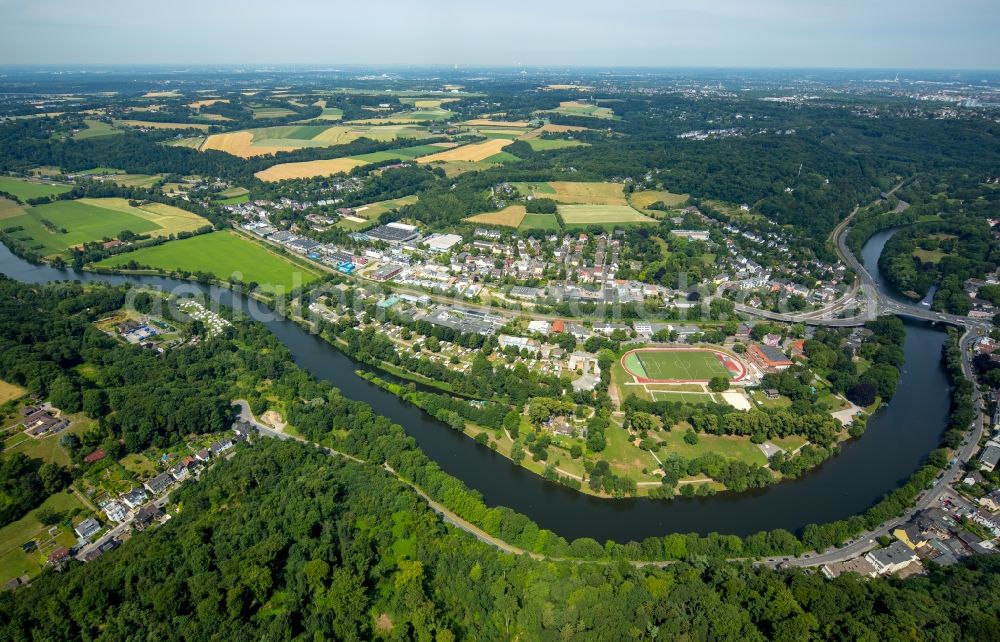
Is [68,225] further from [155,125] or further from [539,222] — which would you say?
[155,125]

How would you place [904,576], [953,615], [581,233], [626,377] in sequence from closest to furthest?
1. [953,615]
2. [904,576]
3. [626,377]
4. [581,233]

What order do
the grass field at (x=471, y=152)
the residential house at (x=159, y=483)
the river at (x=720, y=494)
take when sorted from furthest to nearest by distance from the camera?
the grass field at (x=471, y=152), the residential house at (x=159, y=483), the river at (x=720, y=494)

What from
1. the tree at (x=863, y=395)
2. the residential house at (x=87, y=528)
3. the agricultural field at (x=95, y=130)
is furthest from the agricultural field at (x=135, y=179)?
the tree at (x=863, y=395)

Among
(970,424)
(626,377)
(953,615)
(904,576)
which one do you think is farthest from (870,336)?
(953,615)

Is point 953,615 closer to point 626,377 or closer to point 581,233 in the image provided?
point 626,377

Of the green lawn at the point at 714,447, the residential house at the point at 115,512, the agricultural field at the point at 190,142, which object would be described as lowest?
the residential house at the point at 115,512

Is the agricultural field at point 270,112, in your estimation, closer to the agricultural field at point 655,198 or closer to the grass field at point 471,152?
the grass field at point 471,152

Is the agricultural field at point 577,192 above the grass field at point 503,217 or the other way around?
above
